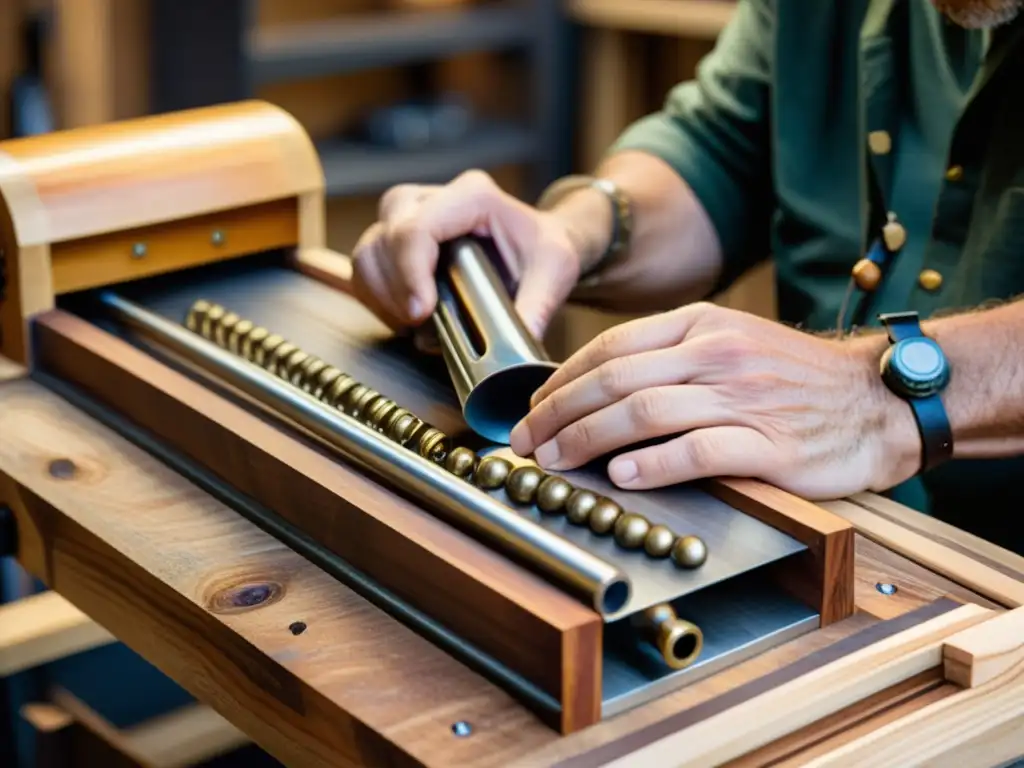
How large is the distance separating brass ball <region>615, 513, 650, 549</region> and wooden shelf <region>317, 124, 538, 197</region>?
238 cm

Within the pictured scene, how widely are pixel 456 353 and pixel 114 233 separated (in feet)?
1.29

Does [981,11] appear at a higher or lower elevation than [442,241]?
higher

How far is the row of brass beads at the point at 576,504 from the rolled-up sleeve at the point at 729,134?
80 centimetres

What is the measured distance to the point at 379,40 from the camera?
10.4ft

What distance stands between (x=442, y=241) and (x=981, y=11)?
502 millimetres

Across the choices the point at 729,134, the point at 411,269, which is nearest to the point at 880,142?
the point at 729,134

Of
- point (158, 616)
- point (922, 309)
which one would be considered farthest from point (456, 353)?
point (922, 309)

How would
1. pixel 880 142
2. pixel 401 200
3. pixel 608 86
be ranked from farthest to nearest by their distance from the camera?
pixel 608 86 → pixel 880 142 → pixel 401 200

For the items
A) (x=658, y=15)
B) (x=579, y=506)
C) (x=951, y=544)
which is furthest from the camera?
(x=658, y=15)

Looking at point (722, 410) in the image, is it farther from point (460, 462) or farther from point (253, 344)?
point (253, 344)

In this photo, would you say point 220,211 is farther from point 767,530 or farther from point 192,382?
point 767,530

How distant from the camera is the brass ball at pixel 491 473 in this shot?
3.05 ft

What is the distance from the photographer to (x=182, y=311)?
4.38 ft

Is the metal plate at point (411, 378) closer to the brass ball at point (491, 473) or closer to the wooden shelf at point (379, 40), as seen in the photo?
the brass ball at point (491, 473)
